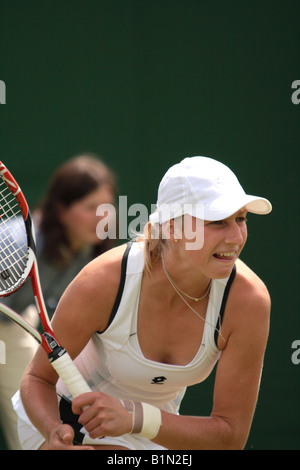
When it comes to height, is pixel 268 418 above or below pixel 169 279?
below

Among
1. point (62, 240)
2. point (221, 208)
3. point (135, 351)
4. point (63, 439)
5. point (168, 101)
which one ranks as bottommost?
point (63, 439)

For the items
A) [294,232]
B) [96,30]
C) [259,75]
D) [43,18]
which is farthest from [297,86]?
[43,18]

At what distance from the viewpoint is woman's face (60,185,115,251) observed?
10.1ft

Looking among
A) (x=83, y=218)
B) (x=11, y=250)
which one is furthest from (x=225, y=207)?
(x=83, y=218)

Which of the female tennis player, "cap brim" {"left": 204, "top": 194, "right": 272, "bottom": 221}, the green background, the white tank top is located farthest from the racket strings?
the green background

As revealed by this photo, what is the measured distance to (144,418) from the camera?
203 cm

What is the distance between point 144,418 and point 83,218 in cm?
122

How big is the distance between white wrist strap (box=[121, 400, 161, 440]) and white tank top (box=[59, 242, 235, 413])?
0.61 ft

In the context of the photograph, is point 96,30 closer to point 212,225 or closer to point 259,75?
point 259,75

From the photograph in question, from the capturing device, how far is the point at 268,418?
144 inches

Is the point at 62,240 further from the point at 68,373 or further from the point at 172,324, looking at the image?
the point at 68,373

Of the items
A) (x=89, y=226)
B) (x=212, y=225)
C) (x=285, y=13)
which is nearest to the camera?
(x=212, y=225)

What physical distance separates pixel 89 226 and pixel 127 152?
2.07 ft

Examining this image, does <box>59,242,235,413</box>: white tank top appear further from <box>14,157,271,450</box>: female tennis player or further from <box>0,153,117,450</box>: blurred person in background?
<box>0,153,117,450</box>: blurred person in background
